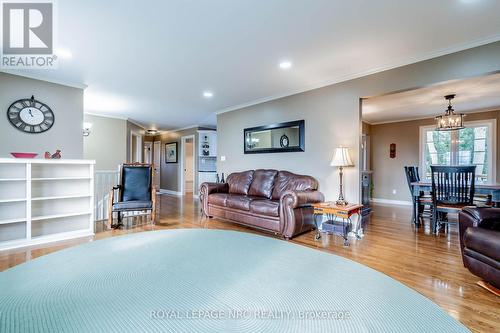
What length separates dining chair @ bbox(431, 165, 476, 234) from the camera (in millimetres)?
3410

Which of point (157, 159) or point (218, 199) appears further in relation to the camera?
point (157, 159)

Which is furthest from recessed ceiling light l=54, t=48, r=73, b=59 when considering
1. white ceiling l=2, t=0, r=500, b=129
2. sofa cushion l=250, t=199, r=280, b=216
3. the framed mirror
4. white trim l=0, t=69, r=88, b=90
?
the framed mirror

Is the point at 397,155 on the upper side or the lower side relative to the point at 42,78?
lower

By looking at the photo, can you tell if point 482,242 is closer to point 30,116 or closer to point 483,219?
point 483,219

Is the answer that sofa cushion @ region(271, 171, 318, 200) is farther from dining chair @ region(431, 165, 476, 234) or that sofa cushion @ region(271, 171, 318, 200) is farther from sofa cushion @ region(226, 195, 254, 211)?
dining chair @ region(431, 165, 476, 234)

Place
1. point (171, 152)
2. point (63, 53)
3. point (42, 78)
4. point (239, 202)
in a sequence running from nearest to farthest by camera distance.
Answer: point (63, 53) → point (42, 78) → point (239, 202) → point (171, 152)

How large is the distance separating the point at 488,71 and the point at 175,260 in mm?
3607

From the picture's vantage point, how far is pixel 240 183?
4.72 m

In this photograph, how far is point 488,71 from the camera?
103 inches

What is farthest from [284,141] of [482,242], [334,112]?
[482,242]

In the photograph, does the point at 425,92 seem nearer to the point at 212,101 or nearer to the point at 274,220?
the point at 274,220

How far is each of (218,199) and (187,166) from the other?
5.08 meters

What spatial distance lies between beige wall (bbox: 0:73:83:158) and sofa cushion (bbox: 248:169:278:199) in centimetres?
307

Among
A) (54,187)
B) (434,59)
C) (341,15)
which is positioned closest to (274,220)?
(341,15)
